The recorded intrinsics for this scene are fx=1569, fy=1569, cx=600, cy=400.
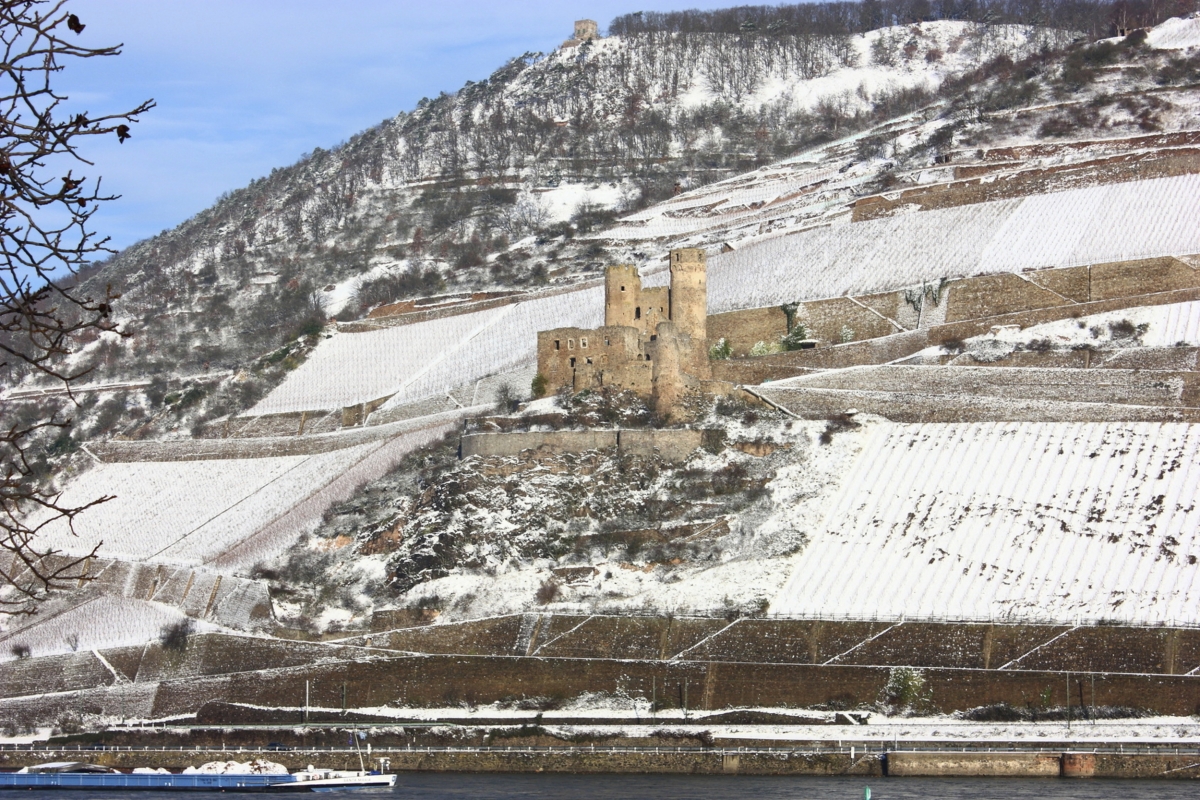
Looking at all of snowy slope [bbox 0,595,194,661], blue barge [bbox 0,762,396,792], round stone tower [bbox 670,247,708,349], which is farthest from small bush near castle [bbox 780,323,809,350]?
blue barge [bbox 0,762,396,792]

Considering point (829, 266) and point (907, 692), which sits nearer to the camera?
point (907, 692)

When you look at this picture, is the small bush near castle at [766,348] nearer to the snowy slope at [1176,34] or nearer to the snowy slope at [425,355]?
the snowy slope at [425,355]

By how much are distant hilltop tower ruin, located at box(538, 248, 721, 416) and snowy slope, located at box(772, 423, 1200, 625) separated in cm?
798

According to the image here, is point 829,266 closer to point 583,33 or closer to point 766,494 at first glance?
point 766,494

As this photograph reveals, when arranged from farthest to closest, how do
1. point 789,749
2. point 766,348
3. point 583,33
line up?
point 583,33, point 766,348, point 789,749

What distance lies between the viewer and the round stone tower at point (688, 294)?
60312mm

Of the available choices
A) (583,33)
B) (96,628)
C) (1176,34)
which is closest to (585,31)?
(583,33)

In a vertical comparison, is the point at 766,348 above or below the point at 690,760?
above

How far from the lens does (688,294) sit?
60500mm

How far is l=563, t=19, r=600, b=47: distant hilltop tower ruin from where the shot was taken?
151375mm

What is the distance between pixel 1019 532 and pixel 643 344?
1666cm

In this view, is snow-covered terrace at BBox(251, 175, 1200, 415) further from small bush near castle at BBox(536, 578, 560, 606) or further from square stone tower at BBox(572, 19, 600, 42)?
square stone tower at BBox(572, 19, 600, 42)

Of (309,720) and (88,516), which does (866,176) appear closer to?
(88,516)

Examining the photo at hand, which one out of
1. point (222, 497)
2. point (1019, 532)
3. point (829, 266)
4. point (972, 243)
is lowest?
point (222, 497)
